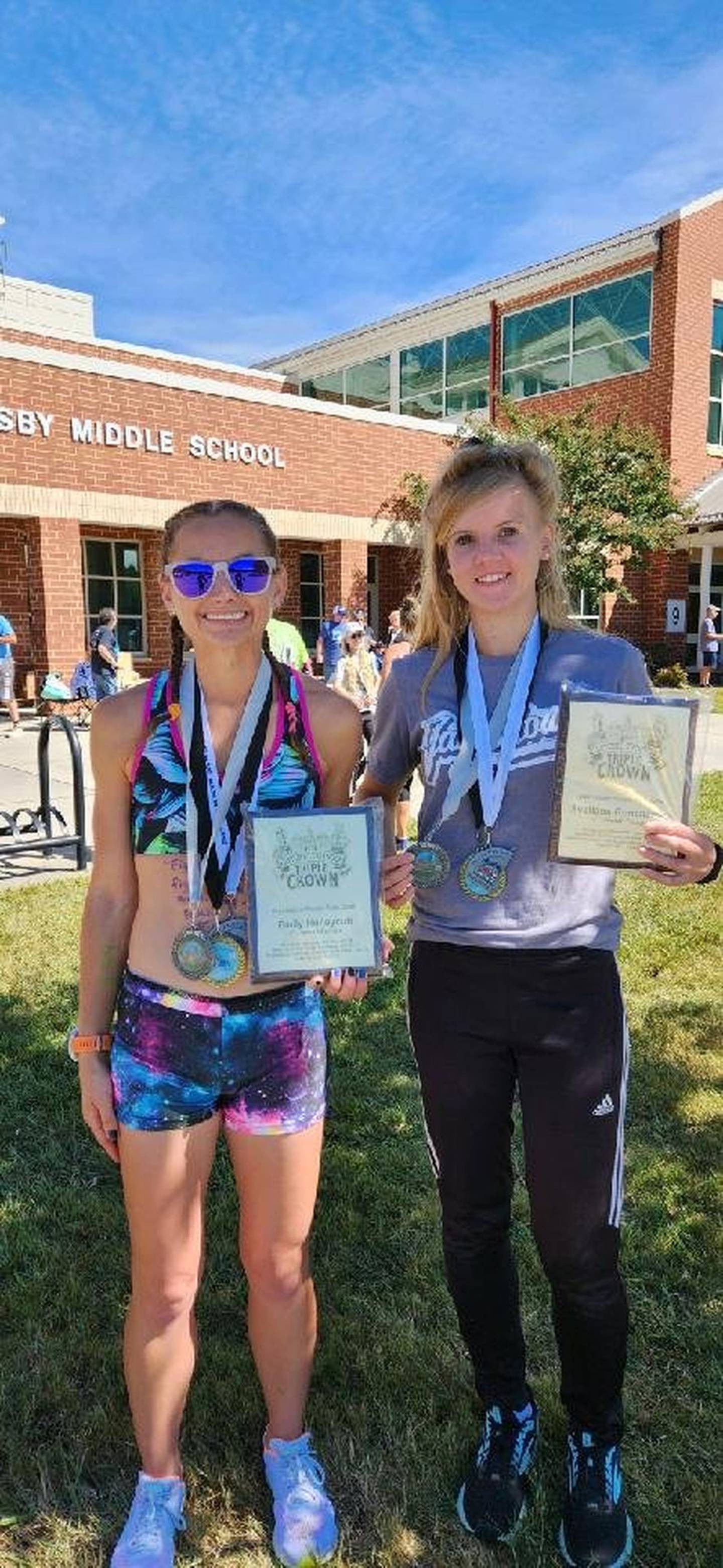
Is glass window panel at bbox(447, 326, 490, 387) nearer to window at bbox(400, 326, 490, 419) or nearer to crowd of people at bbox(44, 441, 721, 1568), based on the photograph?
window at bbox(400, 326, 490, 419)

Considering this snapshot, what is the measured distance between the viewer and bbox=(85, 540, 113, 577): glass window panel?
54.0ft

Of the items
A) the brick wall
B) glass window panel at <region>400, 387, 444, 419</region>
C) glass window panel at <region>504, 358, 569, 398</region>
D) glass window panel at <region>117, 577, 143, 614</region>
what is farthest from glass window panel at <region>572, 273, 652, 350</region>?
glass window panel at <region>117, 577, 143, 614</region>

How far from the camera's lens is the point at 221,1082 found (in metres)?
1.87

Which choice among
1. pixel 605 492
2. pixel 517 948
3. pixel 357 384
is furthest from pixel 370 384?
pixel 517 948

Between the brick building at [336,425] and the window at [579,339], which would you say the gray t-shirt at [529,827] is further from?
the window at [579,339]

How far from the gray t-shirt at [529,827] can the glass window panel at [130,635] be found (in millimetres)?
15642

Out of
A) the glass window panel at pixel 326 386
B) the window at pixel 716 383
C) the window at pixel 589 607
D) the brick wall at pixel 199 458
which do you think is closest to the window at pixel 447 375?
the glass window panel at pixel 326 386

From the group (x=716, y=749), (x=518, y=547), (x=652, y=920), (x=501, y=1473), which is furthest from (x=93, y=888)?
(x=716, y=749)

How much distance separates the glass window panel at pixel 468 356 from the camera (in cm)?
2512

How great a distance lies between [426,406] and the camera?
2703 centimetres

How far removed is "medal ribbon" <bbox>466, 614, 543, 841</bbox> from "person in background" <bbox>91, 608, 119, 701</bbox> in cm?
1268

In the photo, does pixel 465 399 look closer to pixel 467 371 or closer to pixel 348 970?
pixel 467 371

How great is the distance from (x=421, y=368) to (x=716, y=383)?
806 cm

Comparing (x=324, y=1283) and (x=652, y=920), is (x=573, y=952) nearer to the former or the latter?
(x=324, y=1283)
